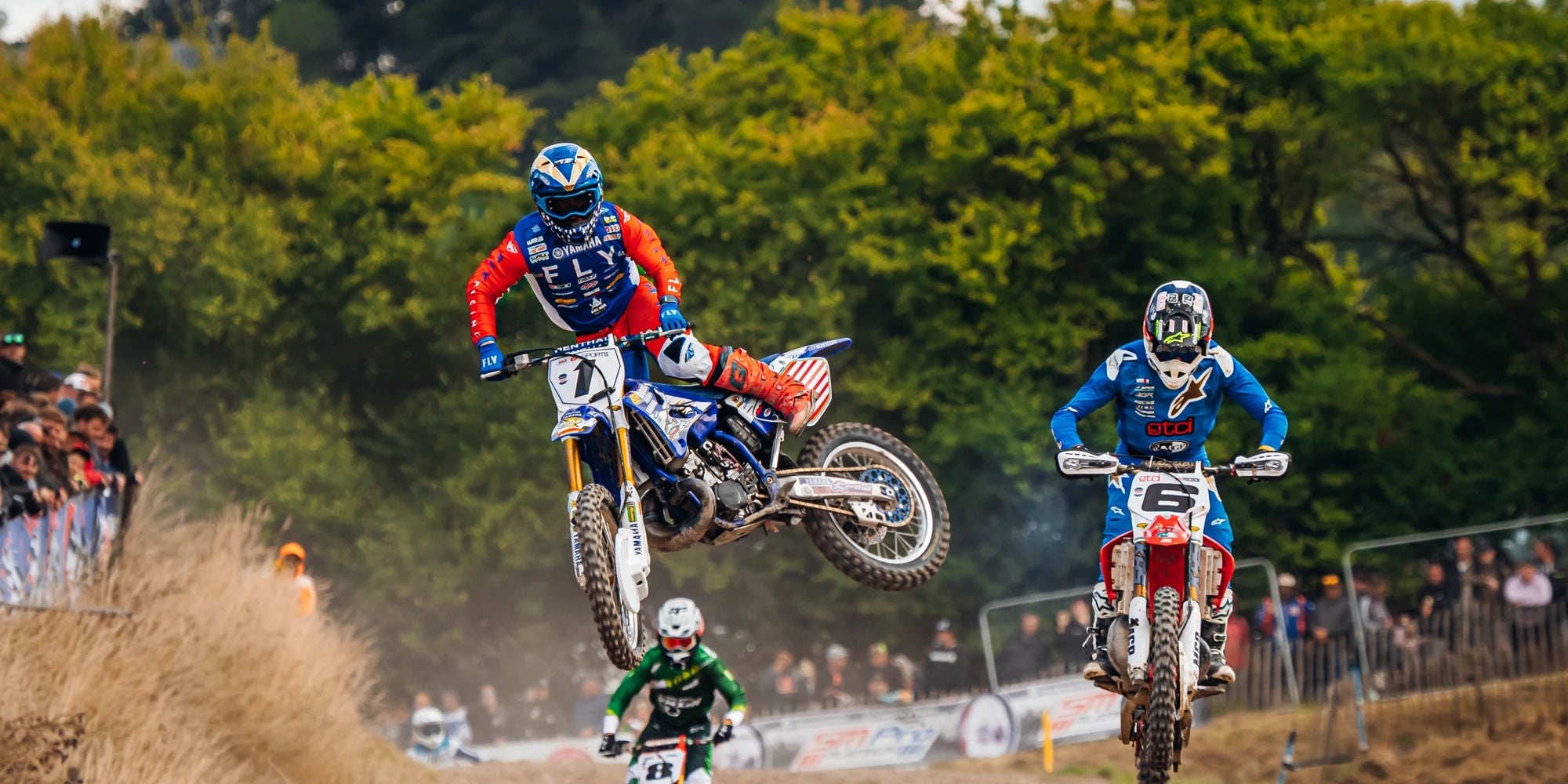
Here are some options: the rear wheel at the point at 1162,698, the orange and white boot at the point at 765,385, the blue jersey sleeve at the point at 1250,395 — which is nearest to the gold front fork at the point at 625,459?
the orange and white boot at the point at 765,385

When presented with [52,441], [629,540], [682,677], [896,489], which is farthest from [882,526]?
[52,441]

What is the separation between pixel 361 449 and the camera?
1423 inches

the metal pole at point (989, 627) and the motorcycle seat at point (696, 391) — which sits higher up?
the motorcycle seat at point (696, 391)

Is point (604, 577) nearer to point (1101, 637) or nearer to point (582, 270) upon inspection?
point (582, 270)

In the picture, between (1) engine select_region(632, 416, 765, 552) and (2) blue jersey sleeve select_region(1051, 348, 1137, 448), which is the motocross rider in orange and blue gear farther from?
(2) blue jersey sleeve select_region(1051, 348, 1137, 448)

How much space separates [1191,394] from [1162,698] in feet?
7.08

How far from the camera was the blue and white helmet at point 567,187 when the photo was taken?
12852 mm

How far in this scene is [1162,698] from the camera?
1290cm

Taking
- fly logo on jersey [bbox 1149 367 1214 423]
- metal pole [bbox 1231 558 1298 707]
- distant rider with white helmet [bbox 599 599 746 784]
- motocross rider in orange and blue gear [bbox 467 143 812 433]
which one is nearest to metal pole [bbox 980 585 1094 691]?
metal pole [bbox 1231 558 1298 707]

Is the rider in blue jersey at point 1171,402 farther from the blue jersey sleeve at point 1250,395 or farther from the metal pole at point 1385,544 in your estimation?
the metal pole at point 1385,544

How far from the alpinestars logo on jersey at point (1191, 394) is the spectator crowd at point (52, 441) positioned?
9.03 meters

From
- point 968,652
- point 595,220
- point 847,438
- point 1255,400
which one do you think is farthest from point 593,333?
point 968,652

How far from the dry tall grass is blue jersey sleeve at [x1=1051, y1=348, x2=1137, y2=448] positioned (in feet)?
26.3

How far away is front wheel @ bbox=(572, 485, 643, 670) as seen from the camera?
12.3 m
